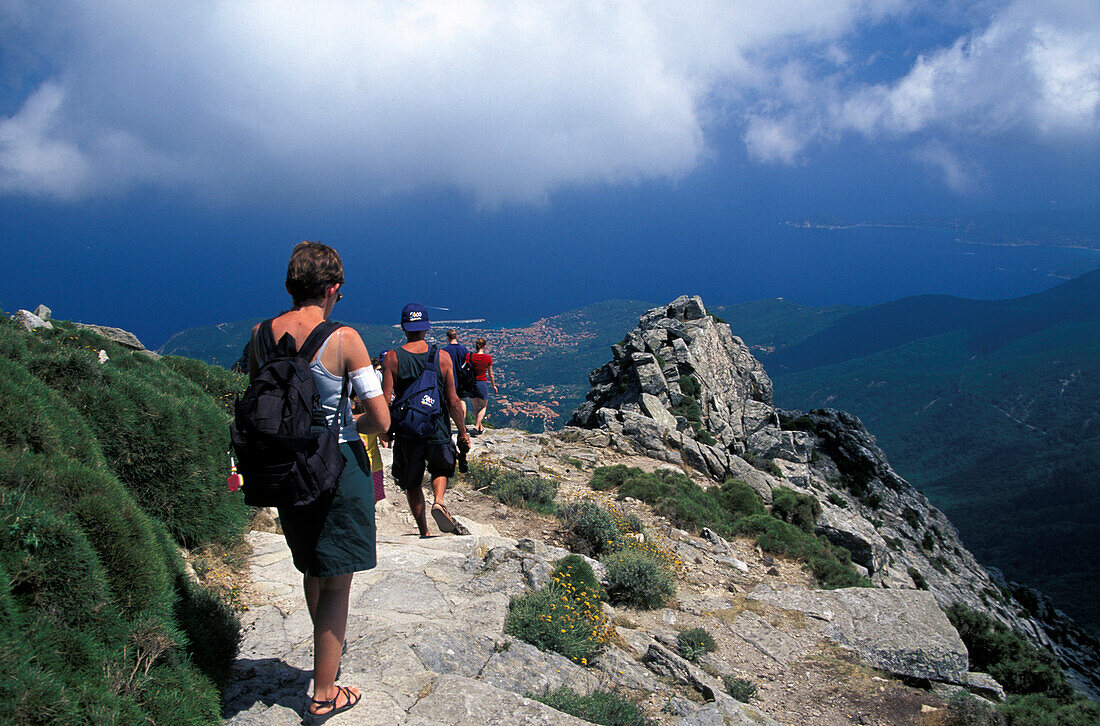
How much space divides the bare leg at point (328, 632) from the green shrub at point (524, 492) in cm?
726

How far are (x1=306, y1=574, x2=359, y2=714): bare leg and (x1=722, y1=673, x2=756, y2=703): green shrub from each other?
4151 mm

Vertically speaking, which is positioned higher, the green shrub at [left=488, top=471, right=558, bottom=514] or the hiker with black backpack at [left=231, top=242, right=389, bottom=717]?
the hiker with black backpack at [left=231, top=242, right=389, bottom=717]

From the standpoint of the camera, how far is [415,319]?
672cm

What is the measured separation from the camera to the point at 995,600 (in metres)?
34.4

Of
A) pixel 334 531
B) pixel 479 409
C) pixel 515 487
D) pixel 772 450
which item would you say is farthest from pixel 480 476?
pixel 772 450

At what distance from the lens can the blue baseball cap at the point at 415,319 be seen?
669cm

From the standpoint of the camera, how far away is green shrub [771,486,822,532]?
50.7ft

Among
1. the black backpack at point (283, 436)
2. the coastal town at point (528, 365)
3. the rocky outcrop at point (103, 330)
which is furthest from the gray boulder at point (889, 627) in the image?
the coastal town at point (528, 365)

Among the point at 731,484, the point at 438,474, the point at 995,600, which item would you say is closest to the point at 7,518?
the point at 438,474

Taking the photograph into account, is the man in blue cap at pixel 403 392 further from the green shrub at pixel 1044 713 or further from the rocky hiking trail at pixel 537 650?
the green shrub at pixel 1044 713

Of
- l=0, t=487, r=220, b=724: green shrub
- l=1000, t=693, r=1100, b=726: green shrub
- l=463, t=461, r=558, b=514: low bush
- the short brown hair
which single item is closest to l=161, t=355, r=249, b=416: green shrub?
l=463, t=461, r=558, b=514: low bush

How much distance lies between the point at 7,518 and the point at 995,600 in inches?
1717

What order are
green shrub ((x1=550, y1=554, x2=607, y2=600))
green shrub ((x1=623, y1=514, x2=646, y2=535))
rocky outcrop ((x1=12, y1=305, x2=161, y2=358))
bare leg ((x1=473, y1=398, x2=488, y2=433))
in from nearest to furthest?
green shrub ((x1=550, y1=554, x2=607, y2=600)) → green shrub ((x1=623, y1=514, x2=646, y2=535)) → rocky outcrop ((x1=12, y1=305, x2=161, y2=358)) → bare leg ((x1=473, y1=398, x2=488, y2=433))

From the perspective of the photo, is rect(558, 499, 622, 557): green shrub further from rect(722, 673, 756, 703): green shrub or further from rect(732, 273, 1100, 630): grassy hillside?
rect(732, 273, 1100, 630): grassy hillside
